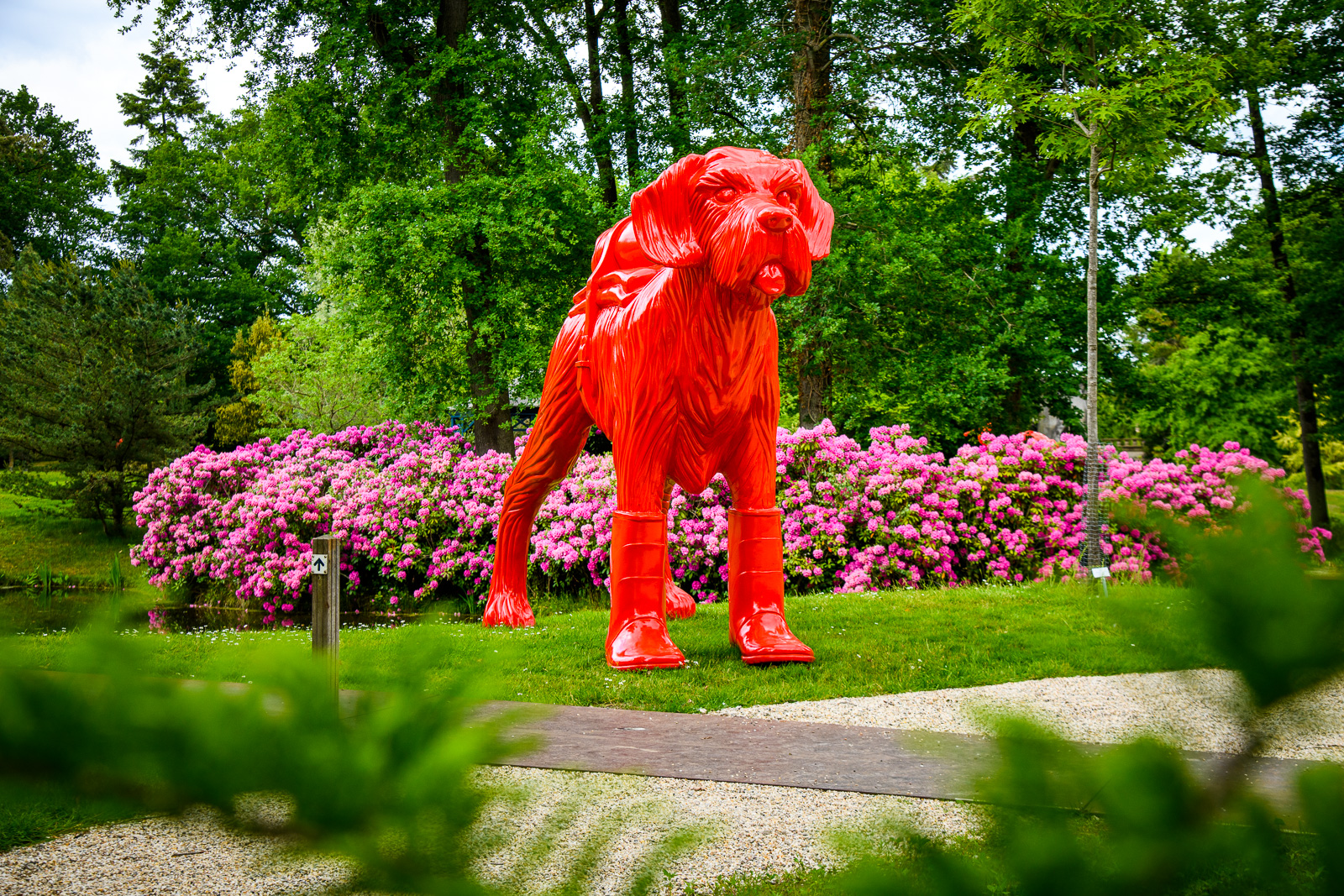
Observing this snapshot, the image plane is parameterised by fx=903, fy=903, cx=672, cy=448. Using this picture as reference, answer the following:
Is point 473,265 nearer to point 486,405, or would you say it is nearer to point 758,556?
point 486,405

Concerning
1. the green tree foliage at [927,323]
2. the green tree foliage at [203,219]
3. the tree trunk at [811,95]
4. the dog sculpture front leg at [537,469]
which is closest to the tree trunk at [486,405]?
the green tree foliage at [927,323]

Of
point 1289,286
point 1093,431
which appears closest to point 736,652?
point 1093,431

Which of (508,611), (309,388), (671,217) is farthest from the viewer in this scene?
(309,388)

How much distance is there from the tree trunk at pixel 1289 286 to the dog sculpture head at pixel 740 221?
13.0 metres

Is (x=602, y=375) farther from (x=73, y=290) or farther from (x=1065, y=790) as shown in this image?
(x=73, y=290)

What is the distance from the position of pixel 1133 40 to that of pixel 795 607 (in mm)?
8907

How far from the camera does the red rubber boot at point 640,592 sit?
5.52 metres

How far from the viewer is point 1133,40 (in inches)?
454

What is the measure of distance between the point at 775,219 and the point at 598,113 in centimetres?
1333

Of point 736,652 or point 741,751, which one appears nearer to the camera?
point 741,751

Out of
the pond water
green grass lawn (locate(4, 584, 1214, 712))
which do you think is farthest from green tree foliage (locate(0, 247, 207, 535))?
green grass lawn (locate(4, 584, 1214, 712))

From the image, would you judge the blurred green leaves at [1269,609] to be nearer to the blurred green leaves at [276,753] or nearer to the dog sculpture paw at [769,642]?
the blurred green leaves at [276,753]

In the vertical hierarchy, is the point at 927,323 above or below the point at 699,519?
above

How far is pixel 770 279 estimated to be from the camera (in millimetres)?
4805
